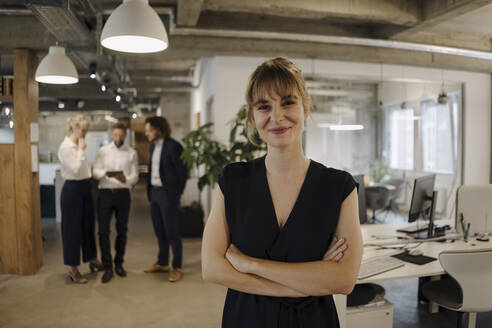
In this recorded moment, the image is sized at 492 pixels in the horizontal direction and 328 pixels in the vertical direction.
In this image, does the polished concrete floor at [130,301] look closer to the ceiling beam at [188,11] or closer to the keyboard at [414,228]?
the keyboard at [414,228]

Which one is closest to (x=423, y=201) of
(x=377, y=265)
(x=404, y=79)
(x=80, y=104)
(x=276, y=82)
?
(x=377, y=265)

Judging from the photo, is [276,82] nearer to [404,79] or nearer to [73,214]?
[73,214]

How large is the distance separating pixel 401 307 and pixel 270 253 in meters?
3.06

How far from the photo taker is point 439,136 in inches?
324

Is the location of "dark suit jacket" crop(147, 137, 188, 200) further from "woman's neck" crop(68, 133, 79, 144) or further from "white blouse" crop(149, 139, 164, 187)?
"woman's neck" crop(68, 133, 79, 144)

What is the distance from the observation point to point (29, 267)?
455 cm

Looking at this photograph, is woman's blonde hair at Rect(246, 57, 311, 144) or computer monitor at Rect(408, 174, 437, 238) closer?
woman's blonde hair at Rect(246, 57, 311, 144)

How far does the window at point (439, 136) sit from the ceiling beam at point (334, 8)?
170 inches

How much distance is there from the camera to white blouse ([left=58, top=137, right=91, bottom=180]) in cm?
411

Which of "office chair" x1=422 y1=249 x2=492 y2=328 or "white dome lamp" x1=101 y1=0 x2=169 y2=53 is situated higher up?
"white dome lamp" x1=101 y1=0 x2=169 y2=53

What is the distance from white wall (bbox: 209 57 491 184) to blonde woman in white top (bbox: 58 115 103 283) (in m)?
2.21

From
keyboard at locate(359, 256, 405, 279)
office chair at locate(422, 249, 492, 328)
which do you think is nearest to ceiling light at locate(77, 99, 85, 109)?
keyboard at locate(359, 256, 405, 279)

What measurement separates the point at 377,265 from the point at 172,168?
2.59 metres

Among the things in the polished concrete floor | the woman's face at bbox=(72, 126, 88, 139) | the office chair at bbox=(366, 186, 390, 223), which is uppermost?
the woman's face at bbox=(72, 126, 88, 139)
